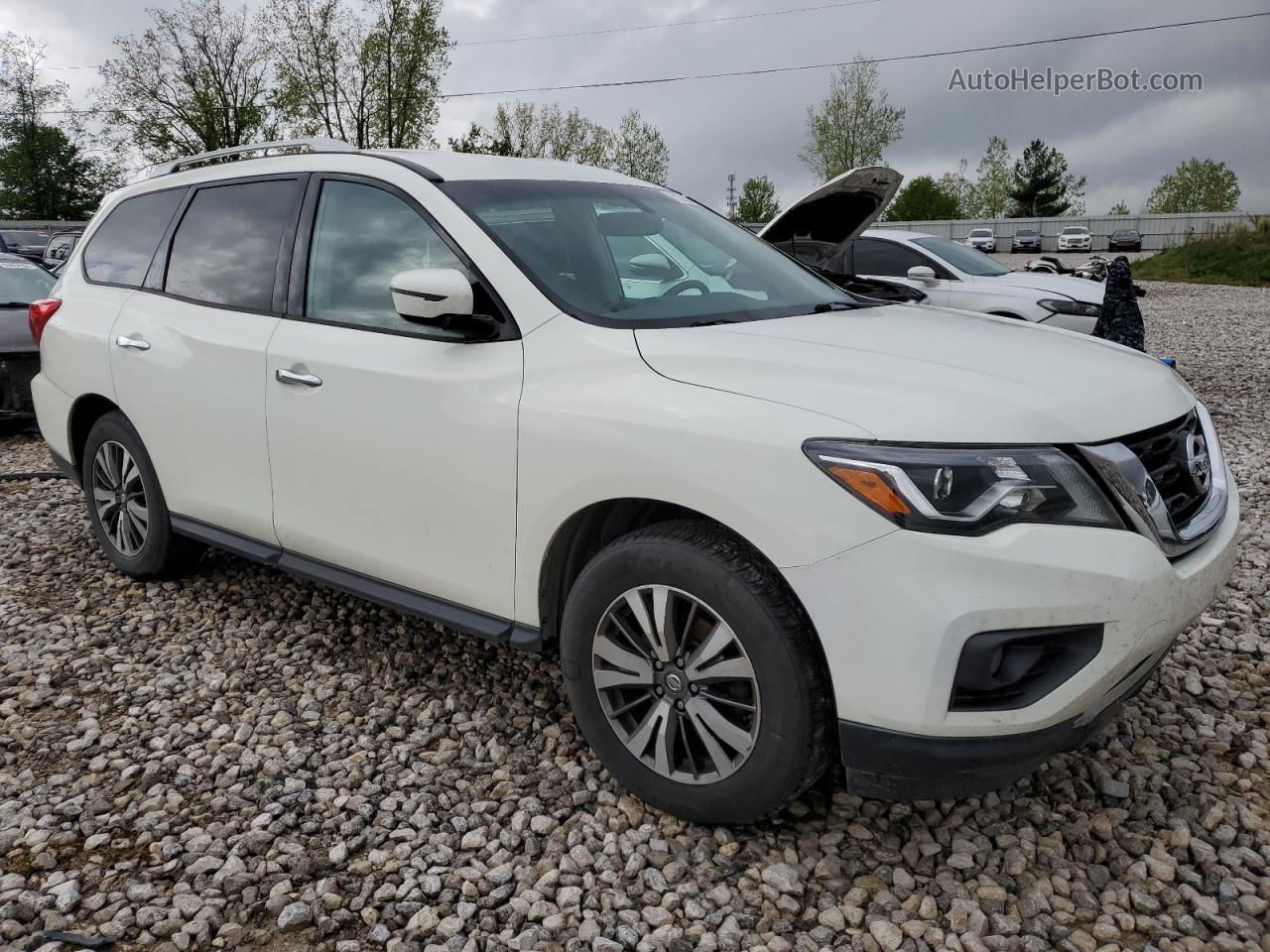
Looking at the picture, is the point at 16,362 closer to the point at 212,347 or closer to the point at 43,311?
the point at 43,311

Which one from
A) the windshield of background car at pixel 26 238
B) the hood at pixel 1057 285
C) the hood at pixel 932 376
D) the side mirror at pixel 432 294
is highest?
the side mirror at pixel 432 294

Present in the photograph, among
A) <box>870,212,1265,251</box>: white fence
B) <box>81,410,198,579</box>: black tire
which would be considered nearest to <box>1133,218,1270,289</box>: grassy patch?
<box>870,212,1265,251</box>: white fence

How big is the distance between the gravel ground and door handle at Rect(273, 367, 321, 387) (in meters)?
1.13

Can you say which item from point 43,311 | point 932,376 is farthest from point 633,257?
point 43,311

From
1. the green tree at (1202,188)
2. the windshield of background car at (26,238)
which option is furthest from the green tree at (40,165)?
the green tree at (1202,188)

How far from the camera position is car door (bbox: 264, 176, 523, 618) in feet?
9.33

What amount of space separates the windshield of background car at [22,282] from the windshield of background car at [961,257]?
851 centimetres

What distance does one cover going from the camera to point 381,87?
120 ft

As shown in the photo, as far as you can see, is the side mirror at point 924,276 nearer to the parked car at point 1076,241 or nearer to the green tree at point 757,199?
the parked car at point 1076,241

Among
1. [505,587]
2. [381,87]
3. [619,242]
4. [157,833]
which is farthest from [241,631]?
[381,87]

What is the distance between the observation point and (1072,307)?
31.2 ft

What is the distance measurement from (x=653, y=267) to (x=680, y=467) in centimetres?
112

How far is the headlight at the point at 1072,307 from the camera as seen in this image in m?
9.49

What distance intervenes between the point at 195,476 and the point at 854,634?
9.19ft
